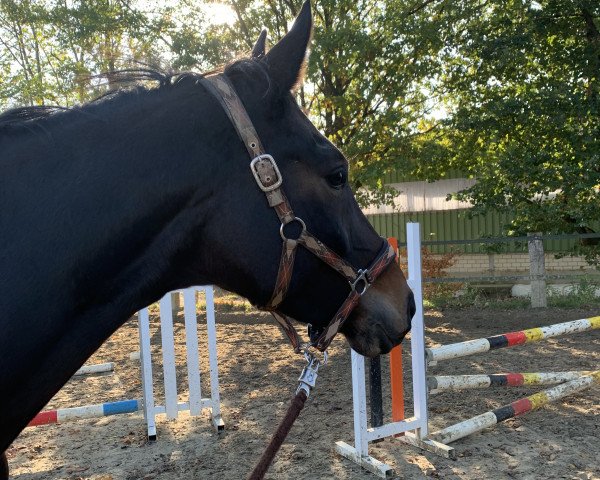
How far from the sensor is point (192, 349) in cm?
475

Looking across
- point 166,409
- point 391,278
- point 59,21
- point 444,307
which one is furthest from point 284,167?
point 59,21

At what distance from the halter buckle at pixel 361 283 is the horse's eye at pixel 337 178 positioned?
29cm

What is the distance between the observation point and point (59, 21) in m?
12.3

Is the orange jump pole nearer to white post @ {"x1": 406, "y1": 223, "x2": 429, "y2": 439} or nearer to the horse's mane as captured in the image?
white post @ {"x1": 406, "y1": 223, "x2": 429, "y2": 439}

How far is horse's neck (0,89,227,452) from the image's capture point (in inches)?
51.6

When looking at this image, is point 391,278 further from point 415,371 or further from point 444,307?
point 444,307

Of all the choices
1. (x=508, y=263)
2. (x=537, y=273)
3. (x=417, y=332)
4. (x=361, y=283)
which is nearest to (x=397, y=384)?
(x=417, y=332)

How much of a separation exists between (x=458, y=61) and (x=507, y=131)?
2.06m

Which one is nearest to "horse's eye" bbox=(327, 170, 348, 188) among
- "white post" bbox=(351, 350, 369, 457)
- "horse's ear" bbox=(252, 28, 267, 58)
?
"horse's ear" bbox=(252, 28, 267, 58)

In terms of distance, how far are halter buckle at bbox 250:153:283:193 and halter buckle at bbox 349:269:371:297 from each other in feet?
1.35

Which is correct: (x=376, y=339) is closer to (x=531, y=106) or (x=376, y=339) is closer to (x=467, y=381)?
(x=467, y=381)

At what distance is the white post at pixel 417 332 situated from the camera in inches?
157

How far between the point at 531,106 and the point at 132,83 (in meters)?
11.2

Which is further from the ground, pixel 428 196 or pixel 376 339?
pixel 428 196
